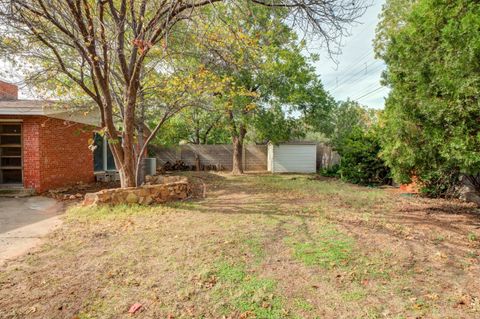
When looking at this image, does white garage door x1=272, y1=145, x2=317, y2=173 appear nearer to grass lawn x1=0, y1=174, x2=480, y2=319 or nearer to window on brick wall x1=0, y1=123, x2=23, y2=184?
grass lawn x1=0, y1=174, x2=480, y2=319

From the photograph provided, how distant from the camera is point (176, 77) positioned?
299 inches

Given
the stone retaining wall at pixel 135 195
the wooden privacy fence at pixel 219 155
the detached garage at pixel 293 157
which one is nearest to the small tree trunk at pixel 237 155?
the wooden privacy fence at pixel 219 155

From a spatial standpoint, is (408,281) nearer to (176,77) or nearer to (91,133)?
(176,77)

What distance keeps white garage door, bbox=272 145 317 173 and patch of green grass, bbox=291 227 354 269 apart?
1404cm

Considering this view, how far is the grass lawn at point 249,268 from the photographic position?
2.64m

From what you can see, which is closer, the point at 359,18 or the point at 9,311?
the point at 9,311

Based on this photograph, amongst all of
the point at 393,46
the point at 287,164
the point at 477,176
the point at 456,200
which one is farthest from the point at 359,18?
the point at 287,164

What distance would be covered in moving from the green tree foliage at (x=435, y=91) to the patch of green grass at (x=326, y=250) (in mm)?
2440

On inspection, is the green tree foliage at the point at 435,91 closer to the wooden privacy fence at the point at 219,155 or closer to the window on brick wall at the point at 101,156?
the window on brick wall at the point at 101,156

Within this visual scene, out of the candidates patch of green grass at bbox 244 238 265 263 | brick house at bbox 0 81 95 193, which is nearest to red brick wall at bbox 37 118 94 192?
brick house at bbox 0 81 95 193

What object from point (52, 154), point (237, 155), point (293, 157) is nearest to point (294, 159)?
point (293, 157)

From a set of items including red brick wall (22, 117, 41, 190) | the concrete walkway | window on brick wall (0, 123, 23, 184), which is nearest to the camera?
the concrete walkway

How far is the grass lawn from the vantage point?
2.64 meters

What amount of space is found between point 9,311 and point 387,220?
577cm
